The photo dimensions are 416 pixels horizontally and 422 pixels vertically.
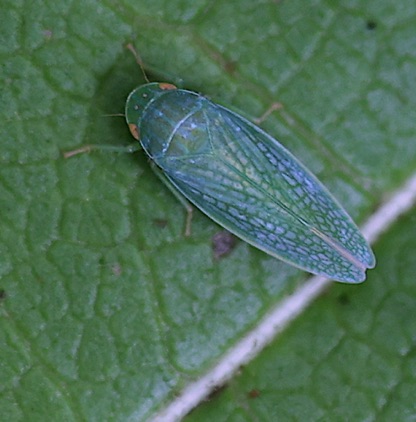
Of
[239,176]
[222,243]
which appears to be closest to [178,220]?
[222,243]

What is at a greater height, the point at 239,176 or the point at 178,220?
the point at 239,176

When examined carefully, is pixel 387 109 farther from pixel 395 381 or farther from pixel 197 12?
pixel 395 381

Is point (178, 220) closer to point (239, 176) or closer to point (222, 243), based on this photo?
point (222, 243)

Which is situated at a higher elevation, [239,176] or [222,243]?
[239,176]

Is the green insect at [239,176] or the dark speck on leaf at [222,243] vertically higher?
the green insect at [239,176]

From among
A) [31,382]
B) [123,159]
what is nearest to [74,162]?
[123,159]
